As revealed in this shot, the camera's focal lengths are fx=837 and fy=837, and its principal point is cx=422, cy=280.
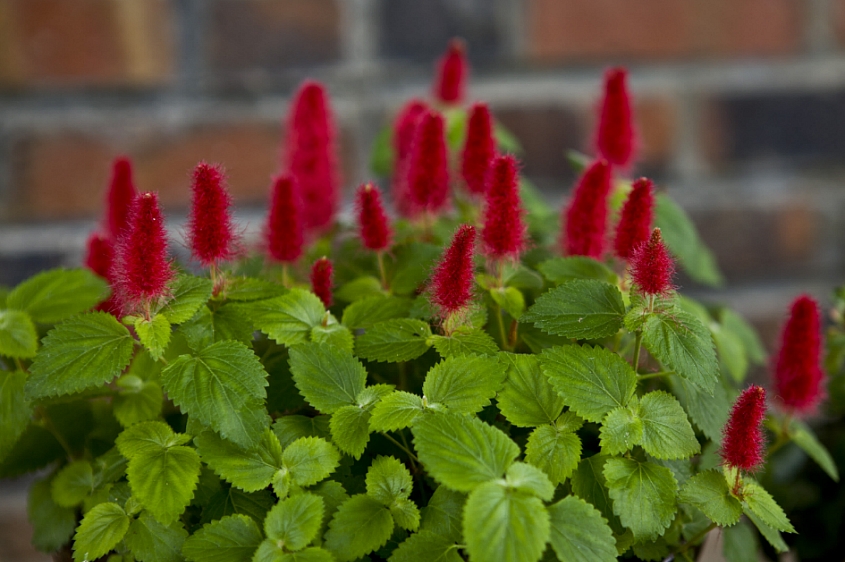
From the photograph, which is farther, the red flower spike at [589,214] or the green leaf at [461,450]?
the red flower spike at [589,214]

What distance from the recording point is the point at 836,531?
1.97 feet

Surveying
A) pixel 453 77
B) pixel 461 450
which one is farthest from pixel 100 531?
pixel 453 77

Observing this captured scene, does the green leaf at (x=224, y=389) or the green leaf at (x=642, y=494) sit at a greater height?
the green leaf at (x=224, y=389)

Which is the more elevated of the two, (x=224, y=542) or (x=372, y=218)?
(x=372, y=218)

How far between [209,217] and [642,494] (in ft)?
0.73

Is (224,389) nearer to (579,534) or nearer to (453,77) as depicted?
(579,534)

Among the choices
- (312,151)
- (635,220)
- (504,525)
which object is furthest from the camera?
(312,151)

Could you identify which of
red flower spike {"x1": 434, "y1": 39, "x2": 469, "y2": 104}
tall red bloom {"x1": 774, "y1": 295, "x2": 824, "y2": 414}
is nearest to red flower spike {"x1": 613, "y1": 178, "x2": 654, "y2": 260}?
Result: tall red bloom {"x1": 774, "y1": 295, "x2": 824, "y2": 414}

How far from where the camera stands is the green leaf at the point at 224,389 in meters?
0.35

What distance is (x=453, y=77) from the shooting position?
0.58m

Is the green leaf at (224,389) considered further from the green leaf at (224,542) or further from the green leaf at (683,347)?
the green leaf at (683,347)

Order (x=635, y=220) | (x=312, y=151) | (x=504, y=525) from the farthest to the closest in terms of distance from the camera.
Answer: (x=312, y=151)
(x=635, y=220)
(x=504, y=525)

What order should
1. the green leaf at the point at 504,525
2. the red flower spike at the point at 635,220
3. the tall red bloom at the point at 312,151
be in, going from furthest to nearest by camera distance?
the tall red bloom at the point at 312,151, the red flower spike at the point at 635,220, the green leaf at the point at 504,525

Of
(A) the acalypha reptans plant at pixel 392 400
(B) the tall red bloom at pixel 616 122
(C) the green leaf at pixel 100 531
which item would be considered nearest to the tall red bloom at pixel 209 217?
(A) the acalypha reptans plant at pixel 392 400
